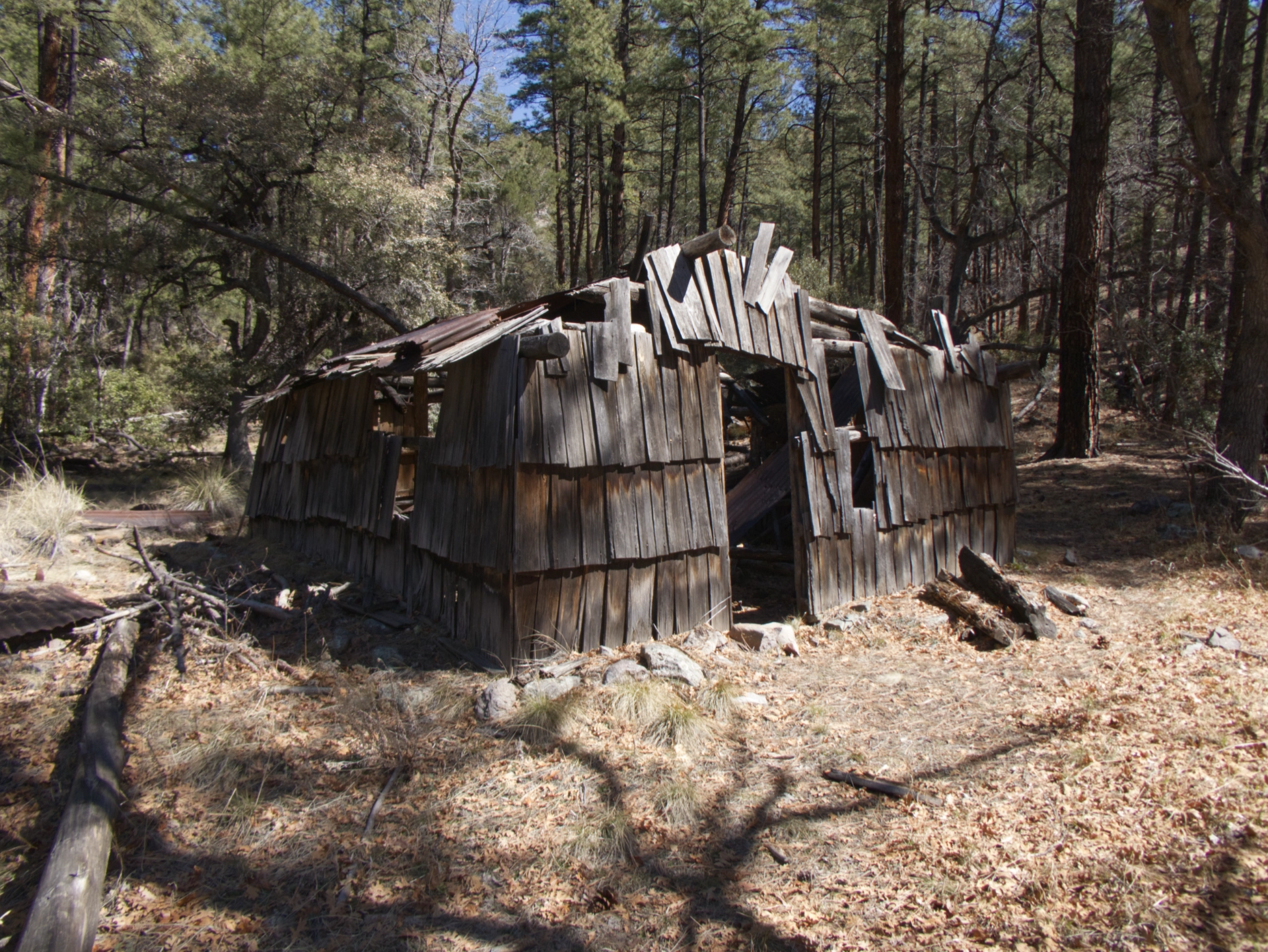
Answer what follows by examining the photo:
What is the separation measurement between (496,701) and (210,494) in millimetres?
9554

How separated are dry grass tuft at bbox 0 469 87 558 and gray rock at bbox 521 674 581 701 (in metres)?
7.07

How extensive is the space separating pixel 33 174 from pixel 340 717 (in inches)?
494

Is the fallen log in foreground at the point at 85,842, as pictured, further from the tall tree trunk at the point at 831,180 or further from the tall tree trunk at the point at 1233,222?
the tall tree trunk at the point at 831,180

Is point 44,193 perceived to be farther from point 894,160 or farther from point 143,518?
point 894,160

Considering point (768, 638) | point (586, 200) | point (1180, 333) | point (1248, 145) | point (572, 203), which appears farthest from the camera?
point (572, 203)

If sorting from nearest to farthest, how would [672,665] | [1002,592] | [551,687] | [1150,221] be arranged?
[551,687] → [672,665] → [1002,592] → [1150,221]

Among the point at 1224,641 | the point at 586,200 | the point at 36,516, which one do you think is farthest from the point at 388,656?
the point at 586,200

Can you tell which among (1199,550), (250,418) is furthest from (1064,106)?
(250,418)

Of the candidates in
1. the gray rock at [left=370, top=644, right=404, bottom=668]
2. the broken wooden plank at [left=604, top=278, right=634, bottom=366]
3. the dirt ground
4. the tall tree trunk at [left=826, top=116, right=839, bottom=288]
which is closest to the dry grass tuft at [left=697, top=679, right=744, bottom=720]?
the dirt ground

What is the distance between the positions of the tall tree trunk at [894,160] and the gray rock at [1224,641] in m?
8.16

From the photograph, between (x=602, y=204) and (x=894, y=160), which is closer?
(x=894, y=160)

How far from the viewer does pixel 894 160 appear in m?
13.0

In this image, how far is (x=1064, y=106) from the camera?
1958cm

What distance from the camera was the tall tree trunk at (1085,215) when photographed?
11883 millimetres
